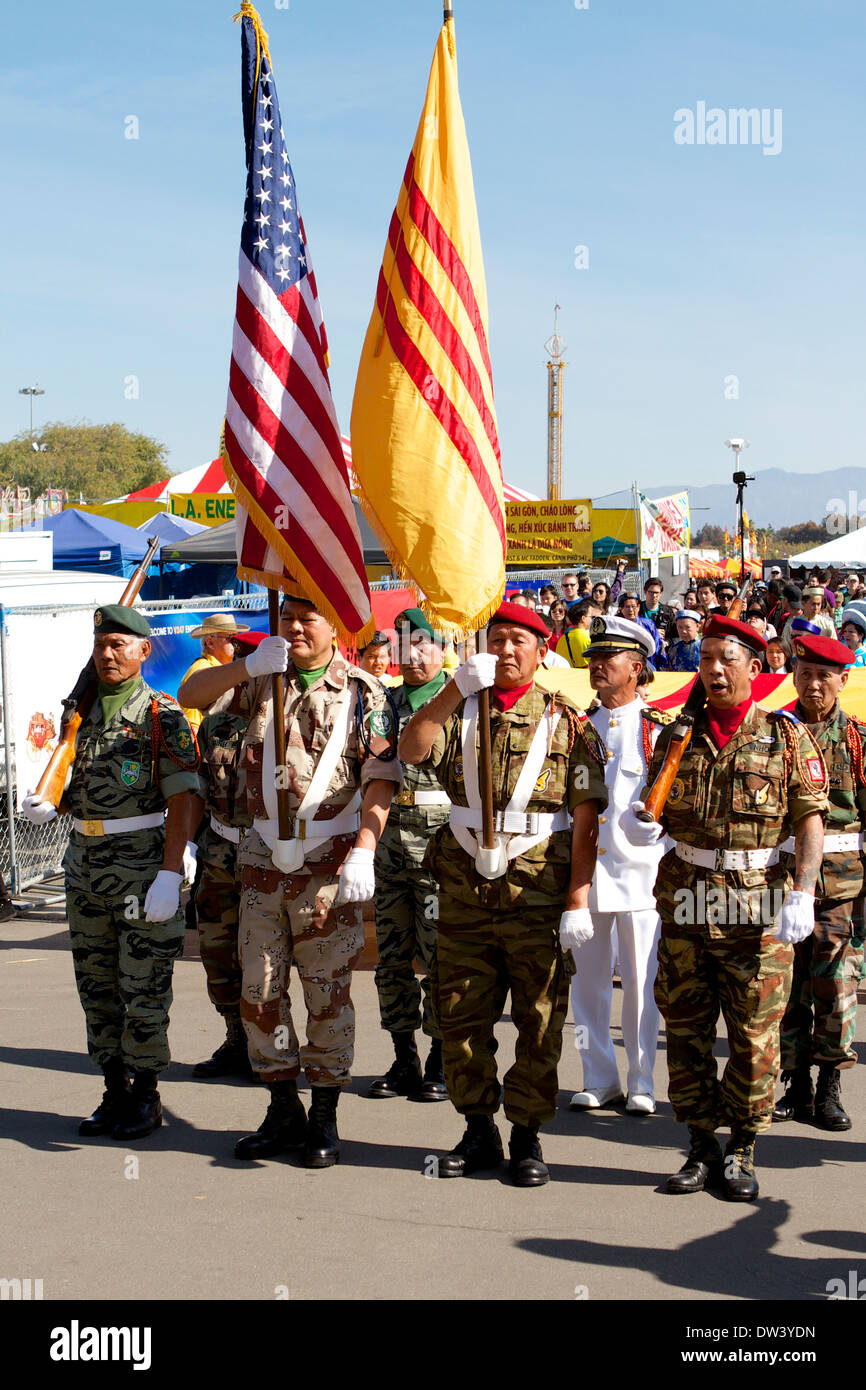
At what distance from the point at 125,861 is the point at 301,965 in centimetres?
94

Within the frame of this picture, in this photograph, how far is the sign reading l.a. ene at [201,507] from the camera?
26969 millimetres

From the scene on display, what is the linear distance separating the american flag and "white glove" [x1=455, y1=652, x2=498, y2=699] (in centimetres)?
82

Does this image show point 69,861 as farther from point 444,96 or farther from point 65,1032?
point 444,96

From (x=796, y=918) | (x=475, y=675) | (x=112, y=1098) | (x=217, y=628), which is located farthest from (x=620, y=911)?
(x=217, y=628)

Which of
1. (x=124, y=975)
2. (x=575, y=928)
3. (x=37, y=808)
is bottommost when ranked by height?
(x=124, y=975)

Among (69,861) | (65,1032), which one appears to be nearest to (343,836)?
(69,861)

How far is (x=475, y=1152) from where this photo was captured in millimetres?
5223

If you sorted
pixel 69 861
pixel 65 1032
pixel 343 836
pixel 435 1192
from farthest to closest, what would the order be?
pixel 65 1032
pixel 69 861
pixel 343 836
pixel 435 1192

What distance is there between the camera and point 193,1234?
15.1ft

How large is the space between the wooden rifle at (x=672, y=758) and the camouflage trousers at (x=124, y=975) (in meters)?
2.12

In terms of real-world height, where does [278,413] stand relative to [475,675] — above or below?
above

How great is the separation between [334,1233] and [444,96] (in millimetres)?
4278

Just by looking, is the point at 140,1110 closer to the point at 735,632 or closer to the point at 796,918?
the point at 796,918

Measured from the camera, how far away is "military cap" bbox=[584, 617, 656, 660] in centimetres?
607
